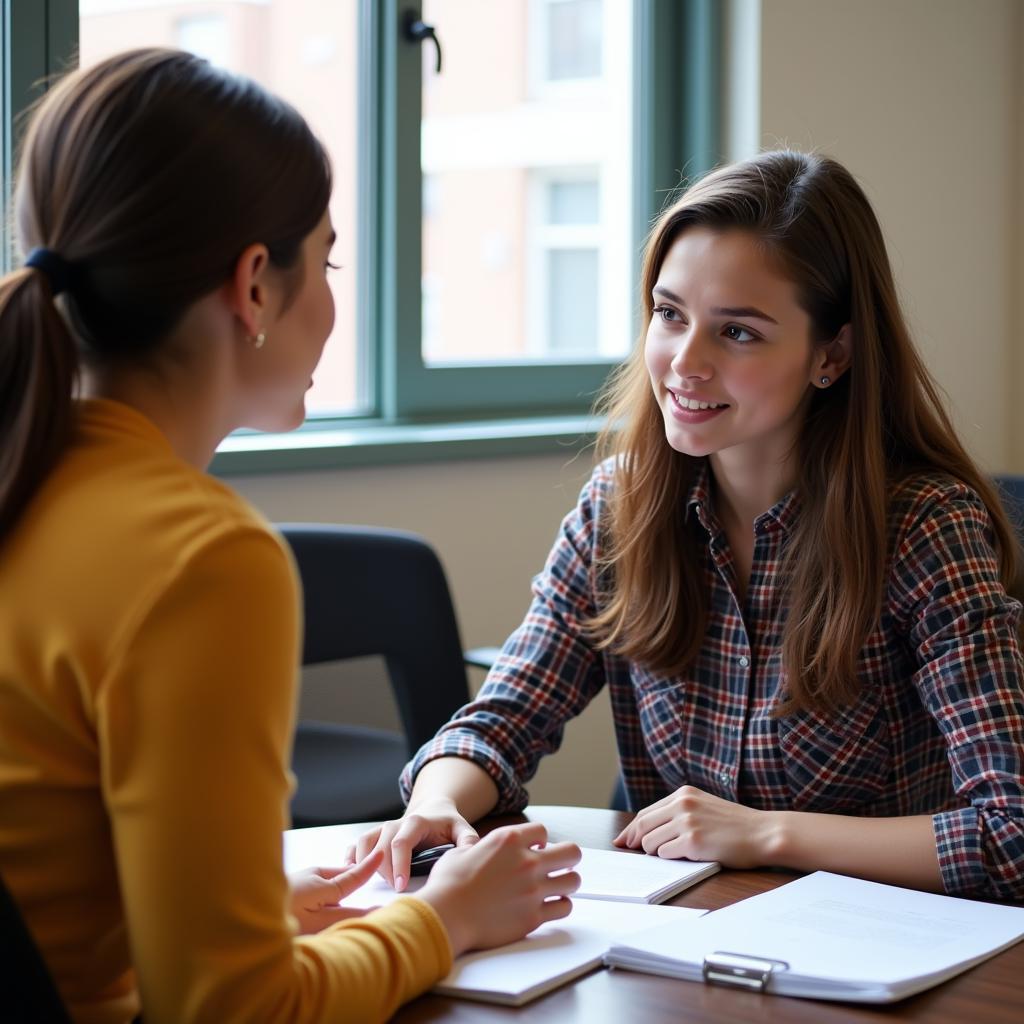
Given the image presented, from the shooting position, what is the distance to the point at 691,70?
10.8ft

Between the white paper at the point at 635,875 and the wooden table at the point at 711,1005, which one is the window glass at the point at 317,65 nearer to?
the white paper at the point at 635,875

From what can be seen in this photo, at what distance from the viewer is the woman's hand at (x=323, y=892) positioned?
44.8 inches

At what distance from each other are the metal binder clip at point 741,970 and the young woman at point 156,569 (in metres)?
0.20

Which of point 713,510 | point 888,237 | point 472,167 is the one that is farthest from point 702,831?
point 888,237

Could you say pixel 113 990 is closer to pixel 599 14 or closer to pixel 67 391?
pixel 67 391

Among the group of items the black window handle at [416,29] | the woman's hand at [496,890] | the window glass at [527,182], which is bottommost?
the woman's hand at [496,890]

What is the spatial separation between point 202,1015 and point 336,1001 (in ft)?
0.34

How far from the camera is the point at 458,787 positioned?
1495 mm

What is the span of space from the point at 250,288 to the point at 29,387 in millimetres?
154

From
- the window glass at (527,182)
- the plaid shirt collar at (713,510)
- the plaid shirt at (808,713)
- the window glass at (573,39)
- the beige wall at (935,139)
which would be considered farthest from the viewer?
the beige wall at (935,139)

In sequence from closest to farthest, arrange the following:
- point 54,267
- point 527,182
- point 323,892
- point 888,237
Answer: point 54,267, point 323,892, point 527,182, point 888,237

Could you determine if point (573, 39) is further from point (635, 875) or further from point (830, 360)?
point (635, 875)

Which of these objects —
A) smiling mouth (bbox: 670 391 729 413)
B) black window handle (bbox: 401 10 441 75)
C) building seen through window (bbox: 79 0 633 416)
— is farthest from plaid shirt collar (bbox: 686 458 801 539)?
black window handle (bbox: 401 10 441 75)

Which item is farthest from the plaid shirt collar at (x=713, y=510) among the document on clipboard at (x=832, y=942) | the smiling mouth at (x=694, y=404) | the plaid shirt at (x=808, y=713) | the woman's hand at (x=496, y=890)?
the woman's hand at (x=496, y=890)
